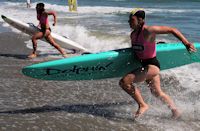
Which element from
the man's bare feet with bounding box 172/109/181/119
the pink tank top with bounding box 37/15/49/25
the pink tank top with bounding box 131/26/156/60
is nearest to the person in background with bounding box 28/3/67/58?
the pink tank top with bounding box 37/15/49/25

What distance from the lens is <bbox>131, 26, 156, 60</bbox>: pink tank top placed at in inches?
191

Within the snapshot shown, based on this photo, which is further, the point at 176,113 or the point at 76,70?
the point at 76,70

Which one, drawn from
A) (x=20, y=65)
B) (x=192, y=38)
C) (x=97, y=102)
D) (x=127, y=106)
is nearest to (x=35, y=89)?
(x=97, y=102)

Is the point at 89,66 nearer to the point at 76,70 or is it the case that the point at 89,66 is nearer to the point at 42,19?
the point at 76,70

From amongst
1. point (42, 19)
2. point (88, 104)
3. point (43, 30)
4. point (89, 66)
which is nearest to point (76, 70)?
point (89, 66)

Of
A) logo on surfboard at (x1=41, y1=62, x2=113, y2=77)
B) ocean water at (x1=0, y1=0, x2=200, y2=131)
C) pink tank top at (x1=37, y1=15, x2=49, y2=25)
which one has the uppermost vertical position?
pink tank top at (x1=37, y1=15, x2=49, y2=25)

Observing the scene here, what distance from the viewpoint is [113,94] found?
630 cm

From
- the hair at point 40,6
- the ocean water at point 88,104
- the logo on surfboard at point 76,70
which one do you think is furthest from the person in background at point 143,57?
the hair at point 40,6

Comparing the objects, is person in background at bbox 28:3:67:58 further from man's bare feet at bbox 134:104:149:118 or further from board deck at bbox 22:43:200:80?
man's bare feet at bbox 134:104:149:118

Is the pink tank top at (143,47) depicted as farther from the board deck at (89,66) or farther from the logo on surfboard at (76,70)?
the logo on surfboard at (76,70)

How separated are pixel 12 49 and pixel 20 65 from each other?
102 inches

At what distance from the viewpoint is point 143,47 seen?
488 centimetres

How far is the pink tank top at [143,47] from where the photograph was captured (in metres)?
4.84

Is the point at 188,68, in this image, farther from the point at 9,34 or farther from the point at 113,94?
the point at 9,34
